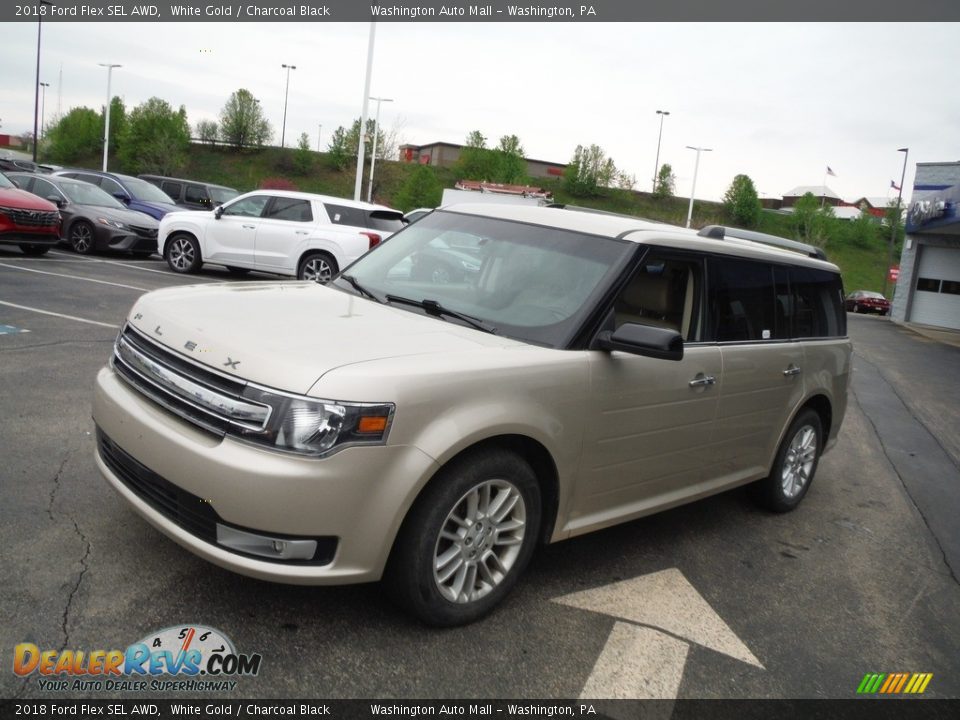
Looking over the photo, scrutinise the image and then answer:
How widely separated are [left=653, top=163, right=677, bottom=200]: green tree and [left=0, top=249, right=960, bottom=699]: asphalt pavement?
91098 millimetres

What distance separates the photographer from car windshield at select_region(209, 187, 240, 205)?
2466 centimetres

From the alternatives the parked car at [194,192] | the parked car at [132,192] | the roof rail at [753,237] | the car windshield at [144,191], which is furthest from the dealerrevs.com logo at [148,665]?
the parked car at [194,192]

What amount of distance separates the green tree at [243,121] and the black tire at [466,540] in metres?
86.2

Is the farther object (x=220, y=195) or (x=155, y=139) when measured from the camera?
(x=155, y=139)

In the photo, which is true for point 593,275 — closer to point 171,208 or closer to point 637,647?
point 637,647

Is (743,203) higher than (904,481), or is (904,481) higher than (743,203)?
(743,203)

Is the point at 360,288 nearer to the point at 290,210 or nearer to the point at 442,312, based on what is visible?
the point at 442,312

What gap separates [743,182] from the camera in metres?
92.7

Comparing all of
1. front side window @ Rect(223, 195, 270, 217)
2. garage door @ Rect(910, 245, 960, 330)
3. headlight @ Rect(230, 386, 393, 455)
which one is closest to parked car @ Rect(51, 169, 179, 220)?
front side window @ Rect(223, 195, 270, 217)


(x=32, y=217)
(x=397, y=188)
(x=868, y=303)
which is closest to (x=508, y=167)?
(x=397, y=188)

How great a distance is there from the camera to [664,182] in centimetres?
9319

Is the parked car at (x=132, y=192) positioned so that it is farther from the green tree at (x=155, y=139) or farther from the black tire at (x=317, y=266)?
the green tree at (x=155, y=139)

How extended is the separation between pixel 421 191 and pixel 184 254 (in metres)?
38.5

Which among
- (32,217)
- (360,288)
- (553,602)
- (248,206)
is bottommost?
(553,602)
